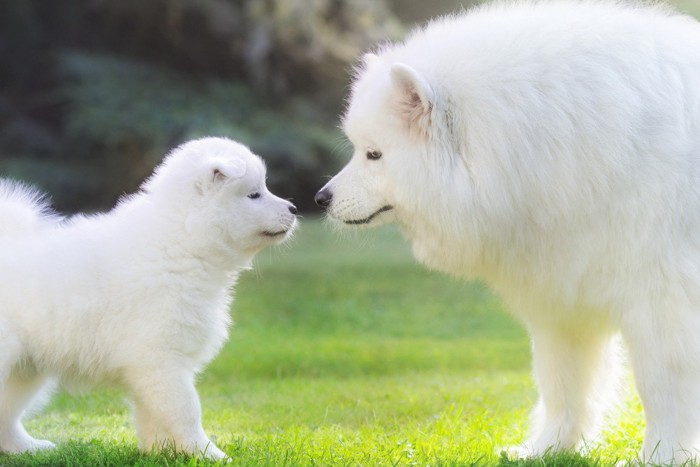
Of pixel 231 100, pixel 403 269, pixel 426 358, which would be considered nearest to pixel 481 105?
pixel 426 358

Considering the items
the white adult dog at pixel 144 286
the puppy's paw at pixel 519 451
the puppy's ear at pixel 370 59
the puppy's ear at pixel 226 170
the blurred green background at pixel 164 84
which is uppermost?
the puppy's ear at pixel 370 59

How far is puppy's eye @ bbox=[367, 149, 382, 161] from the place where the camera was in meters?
4.50

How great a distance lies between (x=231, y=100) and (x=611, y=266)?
12.7 metres

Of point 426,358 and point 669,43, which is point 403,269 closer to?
point 426,358

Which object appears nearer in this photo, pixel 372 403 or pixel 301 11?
pixel 372 403

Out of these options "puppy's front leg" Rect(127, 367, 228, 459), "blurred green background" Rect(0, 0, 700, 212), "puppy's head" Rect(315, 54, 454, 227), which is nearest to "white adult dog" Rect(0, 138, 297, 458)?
"puppy's front leg" Rect(127, 367, 228, 459)

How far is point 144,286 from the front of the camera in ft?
14.8

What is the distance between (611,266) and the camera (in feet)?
13.8

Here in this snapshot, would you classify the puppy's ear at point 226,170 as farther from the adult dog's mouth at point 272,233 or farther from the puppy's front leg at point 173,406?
the puppy's front leg at point 173,406

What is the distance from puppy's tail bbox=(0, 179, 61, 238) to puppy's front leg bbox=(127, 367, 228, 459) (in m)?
0.99

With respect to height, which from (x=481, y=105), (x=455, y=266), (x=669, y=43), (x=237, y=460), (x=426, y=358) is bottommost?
(x=426, y=358)

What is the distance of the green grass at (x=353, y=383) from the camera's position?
4.84 metres

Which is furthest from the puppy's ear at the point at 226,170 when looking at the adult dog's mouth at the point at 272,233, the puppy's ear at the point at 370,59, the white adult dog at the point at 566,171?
the puppy's ear at the point at 370,59

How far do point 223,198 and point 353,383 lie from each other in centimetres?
327
